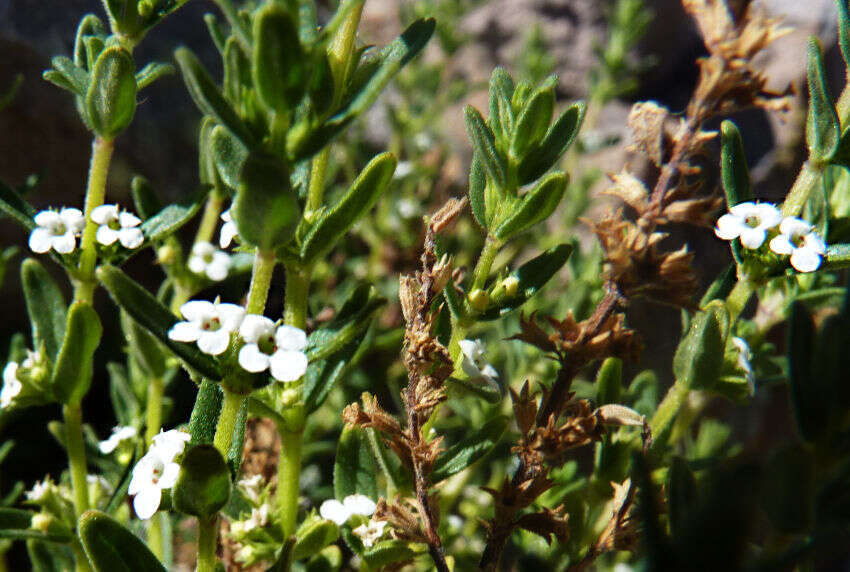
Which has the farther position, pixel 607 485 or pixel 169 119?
pixel 169 119

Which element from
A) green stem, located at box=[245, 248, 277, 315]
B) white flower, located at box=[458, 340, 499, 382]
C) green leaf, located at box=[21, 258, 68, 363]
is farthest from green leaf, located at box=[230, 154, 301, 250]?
green leaf, located at box=[21, 258, 68, 363]

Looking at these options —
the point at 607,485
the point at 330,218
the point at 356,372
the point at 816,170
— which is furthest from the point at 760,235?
the point at 356,372

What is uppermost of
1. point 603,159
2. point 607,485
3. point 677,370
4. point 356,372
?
point 603,159

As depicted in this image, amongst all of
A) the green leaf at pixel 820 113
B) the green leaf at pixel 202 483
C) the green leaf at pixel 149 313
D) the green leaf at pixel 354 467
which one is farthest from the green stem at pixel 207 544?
the green leaf at pixel 820 113

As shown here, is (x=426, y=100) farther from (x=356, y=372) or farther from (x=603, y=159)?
(x=356, y=372)

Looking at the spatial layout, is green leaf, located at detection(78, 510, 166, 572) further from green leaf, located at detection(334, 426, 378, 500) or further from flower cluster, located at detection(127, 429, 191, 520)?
green leaf, located at detection(334, 426, 378, 500)

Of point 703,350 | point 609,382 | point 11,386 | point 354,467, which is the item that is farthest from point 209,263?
point 703,350
